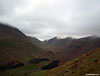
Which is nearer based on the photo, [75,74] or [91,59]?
[75,74]

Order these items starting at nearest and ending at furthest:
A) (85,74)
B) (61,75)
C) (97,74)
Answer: (97,74) → (85,74) → (61,75)

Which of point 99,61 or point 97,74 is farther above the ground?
point 99,61

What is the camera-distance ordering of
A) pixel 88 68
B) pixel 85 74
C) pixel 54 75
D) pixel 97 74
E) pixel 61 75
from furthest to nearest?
pixel 54 75
pixel 61 75
pixel 88 68
pixel 85 74
pixel 97 74

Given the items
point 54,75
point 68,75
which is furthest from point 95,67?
point 54,75

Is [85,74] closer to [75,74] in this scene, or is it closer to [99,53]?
[75,74]

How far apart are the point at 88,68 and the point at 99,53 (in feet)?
36.6

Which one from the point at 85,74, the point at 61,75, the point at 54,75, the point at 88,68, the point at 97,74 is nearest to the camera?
the point at 97,74

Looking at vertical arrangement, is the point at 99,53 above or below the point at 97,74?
above

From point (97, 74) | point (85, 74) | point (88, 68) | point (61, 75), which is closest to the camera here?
point (97, 74)

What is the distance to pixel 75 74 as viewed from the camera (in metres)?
46.3

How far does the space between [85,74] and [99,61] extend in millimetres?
8085

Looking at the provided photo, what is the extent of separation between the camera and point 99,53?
54.7m

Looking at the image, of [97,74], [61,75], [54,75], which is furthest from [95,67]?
[54,75]

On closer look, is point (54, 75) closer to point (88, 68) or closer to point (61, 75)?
point (61, 75)
